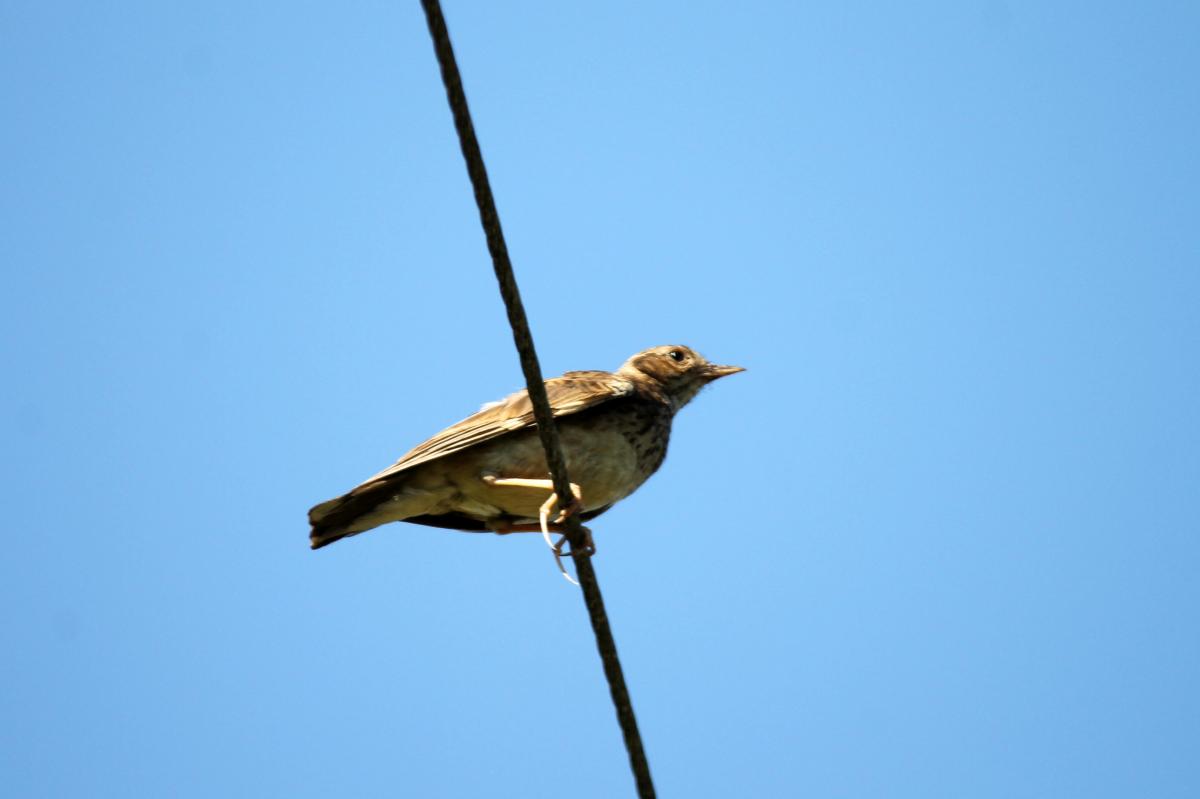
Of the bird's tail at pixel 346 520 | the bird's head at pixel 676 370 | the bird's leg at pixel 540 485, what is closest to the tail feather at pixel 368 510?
the bird's tail at pixel 346 520

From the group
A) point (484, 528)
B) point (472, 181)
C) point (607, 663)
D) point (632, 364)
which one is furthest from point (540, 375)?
point (632, 364)

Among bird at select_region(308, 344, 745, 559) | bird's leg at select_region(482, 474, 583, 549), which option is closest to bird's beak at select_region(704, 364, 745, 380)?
bird at select_region(308, 344, 745, 559)

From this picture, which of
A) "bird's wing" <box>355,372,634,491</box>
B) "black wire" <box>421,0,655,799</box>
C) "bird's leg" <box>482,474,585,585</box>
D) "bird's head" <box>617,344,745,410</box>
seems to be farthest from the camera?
"bird's head" <box>617,344,745,410</box>

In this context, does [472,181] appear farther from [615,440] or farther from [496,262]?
[615,440]

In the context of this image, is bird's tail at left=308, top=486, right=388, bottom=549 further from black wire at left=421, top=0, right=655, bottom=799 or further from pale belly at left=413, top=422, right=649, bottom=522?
black wire at left=421, top=0, right=655, bottom=799

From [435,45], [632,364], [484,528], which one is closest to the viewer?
[435,45]

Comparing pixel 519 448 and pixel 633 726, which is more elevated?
pixel 519 448

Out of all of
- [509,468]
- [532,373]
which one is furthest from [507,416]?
[532,373]
